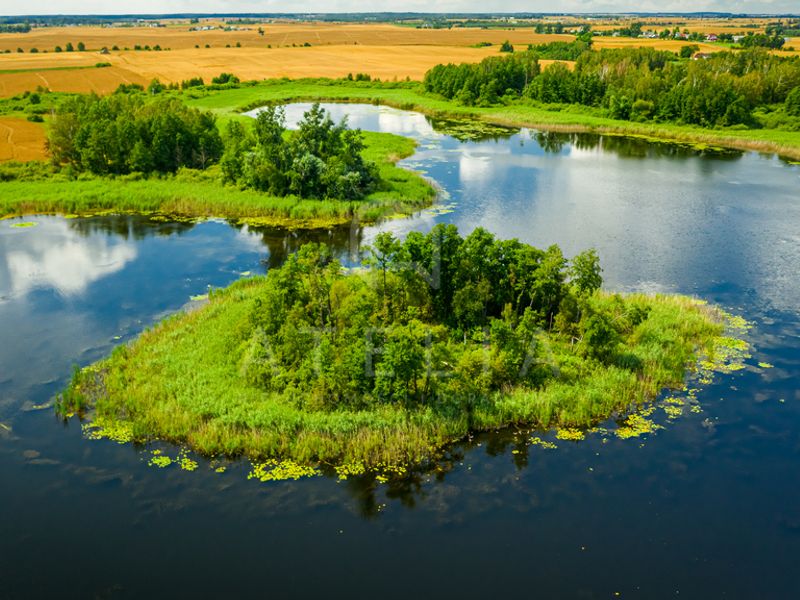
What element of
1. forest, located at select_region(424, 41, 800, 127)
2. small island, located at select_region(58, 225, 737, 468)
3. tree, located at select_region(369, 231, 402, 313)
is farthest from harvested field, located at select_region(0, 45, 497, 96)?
tree, located at select_region(369, 231, 402, 313)

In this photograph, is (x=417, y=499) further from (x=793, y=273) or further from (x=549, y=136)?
(x=549, y=136)

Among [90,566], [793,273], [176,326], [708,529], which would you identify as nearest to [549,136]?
[793,273]

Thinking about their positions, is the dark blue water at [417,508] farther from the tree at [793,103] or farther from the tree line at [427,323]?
the tree at [793,103]

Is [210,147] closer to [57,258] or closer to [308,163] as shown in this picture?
[308,163]

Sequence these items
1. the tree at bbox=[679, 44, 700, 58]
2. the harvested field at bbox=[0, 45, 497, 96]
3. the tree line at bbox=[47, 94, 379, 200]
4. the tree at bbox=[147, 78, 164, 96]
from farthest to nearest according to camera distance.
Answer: the tree at bbox=[679, 44, 700, 58], the harvested field at bbox=[0, 45, 497, 96], the tree at bbox=[147, 78, 164, 96], the tree line at bbox=[47, 94, 379, 200]

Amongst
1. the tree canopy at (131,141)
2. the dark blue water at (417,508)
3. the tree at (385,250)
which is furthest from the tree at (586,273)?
the tree canopy at (131,141)

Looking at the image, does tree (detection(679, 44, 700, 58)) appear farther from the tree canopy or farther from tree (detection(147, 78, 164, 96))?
the tree canopy

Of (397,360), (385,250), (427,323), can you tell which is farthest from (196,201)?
(397,360)
